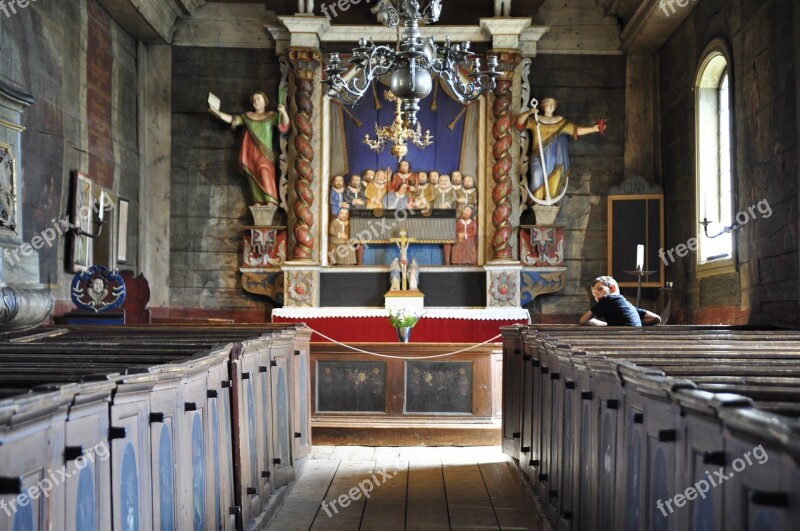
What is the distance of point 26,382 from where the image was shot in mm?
2436

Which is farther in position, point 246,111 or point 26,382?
point 246,111

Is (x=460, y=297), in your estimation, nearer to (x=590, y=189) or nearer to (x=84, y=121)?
(x=590, y=189)

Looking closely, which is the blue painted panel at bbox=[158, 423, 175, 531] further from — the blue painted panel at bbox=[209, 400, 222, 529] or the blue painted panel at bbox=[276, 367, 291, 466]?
the blue painted panel at bbox=[276, 367, 291, 466]

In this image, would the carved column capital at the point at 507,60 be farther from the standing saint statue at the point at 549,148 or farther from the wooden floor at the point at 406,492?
the wooden floor at the point at 406,492

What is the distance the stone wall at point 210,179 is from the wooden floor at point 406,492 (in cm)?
400

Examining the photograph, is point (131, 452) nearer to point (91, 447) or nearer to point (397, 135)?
point (91, 447)

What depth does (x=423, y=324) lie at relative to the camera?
31.1 feet

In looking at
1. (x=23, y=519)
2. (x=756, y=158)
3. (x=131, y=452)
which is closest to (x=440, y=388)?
(x=756, y=158)

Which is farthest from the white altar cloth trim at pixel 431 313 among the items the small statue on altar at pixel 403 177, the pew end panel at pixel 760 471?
the pew end panel at pixel 760 471

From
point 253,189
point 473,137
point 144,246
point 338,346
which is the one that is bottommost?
point 338,346

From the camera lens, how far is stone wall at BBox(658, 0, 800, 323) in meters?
6.21

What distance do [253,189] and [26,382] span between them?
776 cm

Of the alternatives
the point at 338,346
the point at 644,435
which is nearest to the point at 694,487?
the point at 644,435

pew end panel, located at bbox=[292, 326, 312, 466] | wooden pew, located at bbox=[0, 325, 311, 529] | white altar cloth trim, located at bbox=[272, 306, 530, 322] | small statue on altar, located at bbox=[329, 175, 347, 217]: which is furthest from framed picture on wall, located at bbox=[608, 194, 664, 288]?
wooden pew, located at bbox=[0, 325, 311, 529]
